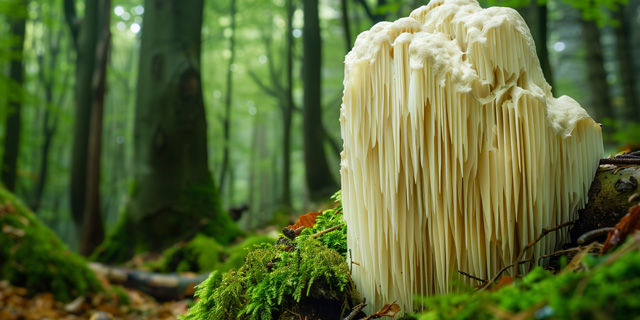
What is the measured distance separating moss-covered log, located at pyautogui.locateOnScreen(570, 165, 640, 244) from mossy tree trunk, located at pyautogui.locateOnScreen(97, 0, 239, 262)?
20.4 feet

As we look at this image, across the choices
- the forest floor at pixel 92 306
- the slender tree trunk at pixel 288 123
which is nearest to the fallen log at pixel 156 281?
the forest floor at pixel 92 306

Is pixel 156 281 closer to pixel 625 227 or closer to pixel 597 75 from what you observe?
pixel 625 227

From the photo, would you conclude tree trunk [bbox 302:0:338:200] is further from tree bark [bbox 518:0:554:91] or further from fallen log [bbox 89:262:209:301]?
tree bark [bbox 518:0:554:91]

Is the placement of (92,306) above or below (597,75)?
below

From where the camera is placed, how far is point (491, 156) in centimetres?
151

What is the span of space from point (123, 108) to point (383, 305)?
32.2 meters

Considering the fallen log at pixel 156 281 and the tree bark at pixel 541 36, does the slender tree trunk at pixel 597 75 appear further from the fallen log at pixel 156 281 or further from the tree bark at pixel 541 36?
the fallen log at pixel 156 281

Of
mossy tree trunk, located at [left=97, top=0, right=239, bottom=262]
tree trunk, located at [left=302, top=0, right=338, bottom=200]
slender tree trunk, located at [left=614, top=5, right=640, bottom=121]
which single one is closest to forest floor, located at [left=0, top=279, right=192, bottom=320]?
mossy tree trunk, located at [left=97, top=0, right=239, bottom=262]

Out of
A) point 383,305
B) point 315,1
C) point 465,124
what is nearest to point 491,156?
point 465,124

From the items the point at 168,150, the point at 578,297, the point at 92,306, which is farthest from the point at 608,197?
the point at 168,150

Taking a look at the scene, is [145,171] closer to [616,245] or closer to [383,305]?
[383,305]

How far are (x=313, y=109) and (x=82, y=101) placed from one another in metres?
6.37

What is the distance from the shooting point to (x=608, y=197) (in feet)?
5.16

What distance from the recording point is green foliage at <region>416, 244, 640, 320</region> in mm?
795
